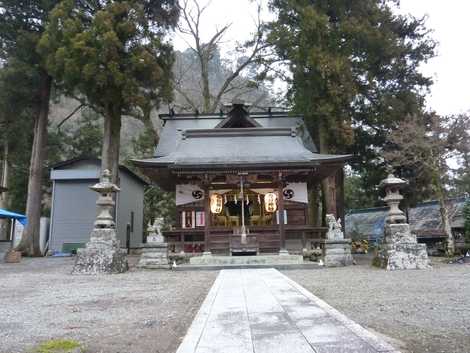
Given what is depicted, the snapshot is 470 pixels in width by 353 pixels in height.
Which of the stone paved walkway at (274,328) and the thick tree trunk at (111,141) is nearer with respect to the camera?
the stone paved walkway at (274,328)

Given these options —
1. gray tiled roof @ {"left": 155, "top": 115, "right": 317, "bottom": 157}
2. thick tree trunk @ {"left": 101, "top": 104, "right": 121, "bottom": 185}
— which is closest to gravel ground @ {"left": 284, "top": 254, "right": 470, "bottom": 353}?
thick tree trunk @ {"left": 101, "top": 104, "right": 121, "bottom": 185}

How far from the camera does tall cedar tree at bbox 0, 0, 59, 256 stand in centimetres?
1669

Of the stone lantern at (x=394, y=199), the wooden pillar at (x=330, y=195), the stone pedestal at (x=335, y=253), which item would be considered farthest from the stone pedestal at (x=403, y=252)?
the wooden pillar at (x=330, y=195)

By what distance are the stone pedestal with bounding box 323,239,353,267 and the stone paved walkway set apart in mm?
5940

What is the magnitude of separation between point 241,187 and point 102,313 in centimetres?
841

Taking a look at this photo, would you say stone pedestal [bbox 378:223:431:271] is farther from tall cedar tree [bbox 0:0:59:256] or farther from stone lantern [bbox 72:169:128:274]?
tall cedar tree [bbox 0:0:59:256]

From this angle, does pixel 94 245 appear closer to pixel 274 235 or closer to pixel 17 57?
pixel 274 235

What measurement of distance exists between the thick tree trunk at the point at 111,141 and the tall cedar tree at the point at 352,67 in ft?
24.1

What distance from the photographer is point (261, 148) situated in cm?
1430

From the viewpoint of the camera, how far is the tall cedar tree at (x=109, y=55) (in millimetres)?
14281

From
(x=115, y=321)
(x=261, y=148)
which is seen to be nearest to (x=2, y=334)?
(x=115, y=321)

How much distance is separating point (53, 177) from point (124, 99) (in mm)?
8258

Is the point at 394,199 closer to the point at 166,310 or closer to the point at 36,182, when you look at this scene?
the point at 166,310

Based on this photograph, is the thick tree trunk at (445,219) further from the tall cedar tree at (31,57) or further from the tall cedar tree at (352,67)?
the tall cedar tree at (31,57)
